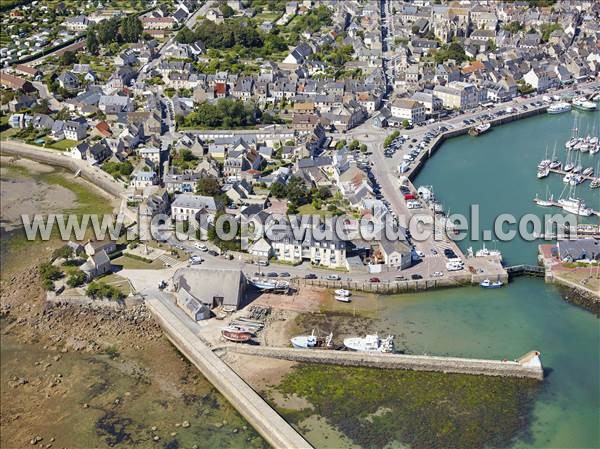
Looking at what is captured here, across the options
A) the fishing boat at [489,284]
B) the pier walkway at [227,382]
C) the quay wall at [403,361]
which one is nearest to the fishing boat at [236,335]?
the quay wall at [403,361]

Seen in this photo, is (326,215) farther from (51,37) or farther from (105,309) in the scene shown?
(51,37)

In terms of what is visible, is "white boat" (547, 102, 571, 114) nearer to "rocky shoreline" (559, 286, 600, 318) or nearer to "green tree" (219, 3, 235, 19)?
"rocky shoreline" (559, 286, 600, 318)

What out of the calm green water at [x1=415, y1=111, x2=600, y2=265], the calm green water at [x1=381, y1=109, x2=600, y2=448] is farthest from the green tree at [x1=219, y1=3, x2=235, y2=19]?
the calm green water at [x1=381, y1=109, x2=600, y2=448]

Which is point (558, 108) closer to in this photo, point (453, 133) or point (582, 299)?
point (453, 133)

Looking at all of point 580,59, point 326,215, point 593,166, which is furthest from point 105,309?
point 580,59

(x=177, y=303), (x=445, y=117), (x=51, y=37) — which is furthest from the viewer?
(x=51, y=37)

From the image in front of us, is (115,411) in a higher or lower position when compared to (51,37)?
lower

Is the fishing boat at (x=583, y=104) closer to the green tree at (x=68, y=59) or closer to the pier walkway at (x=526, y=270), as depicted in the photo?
the pier walkway at (x=526, y=270)
